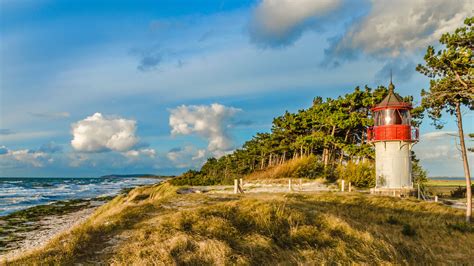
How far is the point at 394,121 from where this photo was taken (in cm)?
2547

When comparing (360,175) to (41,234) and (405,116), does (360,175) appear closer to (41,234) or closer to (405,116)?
(405,116)

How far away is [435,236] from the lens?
13.3 meters

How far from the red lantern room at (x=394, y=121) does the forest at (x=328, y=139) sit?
4.98 metres

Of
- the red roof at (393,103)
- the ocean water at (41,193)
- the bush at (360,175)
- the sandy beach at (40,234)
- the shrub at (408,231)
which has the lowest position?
the sandy beach at (40,234)

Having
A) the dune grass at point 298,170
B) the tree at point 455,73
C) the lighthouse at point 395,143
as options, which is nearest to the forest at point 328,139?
the dune grass at point 298,170

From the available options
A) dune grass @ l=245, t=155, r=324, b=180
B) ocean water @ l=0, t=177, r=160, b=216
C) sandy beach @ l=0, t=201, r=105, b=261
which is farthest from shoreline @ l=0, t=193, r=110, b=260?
dune grass @ l=245, t=155, r=324, b=180

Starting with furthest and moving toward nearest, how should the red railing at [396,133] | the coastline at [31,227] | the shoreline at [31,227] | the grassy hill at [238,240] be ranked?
the red railing at [396,133]
the shoreline at [31,227]
the coastline at [31,227]
the grassy hill at [238,240]

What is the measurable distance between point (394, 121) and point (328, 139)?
444 inches

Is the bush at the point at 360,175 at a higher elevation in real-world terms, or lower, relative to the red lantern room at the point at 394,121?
lower

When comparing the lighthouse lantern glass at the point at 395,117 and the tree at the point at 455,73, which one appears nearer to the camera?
the tree at the point at 455,73

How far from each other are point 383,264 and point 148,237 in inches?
202

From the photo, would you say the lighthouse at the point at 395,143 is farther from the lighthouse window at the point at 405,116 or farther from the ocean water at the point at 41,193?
the ocean water at the point at 41,193

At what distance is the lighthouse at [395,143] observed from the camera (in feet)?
82.5

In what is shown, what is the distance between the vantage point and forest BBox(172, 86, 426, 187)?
32.5 metres
